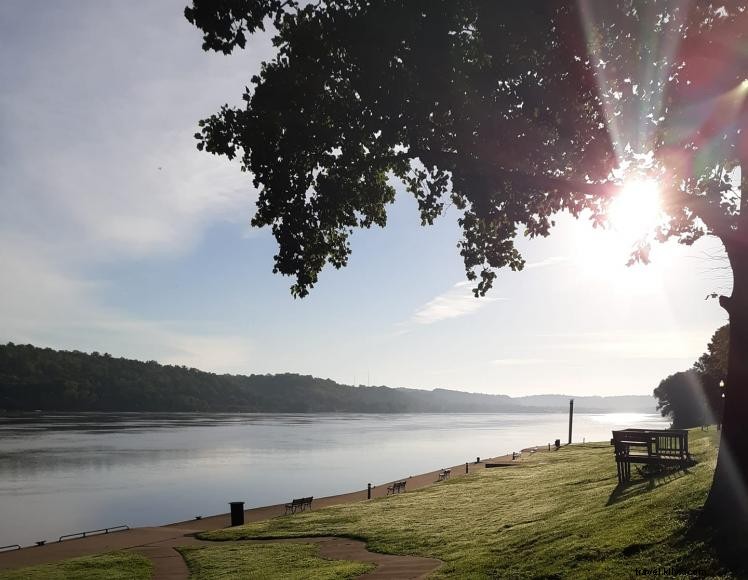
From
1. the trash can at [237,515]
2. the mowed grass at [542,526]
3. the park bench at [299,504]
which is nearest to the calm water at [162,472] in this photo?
the park bench at [299,504]

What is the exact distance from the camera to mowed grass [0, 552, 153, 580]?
17969mm

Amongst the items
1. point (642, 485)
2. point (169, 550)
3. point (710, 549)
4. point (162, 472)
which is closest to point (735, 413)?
point (710, 549)

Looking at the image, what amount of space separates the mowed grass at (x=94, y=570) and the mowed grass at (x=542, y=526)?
436 centimetres

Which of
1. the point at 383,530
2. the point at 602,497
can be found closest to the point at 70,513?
the point at 383,530

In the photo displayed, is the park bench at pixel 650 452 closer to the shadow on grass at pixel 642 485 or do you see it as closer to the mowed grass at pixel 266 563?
the shadow on grass at pixel 642 485

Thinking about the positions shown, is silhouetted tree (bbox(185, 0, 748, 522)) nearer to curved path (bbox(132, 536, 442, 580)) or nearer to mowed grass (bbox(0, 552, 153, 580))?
curved path (bbox(132, 536, 442, 580))

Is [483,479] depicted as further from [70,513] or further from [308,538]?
[70,513]

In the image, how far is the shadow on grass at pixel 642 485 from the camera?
56.6 feet

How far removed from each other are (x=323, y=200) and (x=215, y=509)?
39.9 metres

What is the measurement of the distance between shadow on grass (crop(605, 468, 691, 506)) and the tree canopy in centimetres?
656

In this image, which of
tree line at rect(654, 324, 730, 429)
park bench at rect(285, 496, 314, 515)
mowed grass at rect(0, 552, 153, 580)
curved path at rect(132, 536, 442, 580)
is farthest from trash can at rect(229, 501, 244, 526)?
tree line at rect(654, 324, 730, 429)

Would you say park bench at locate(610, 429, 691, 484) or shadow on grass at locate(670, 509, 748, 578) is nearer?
shadow on grass at locate(670, 509, 748, 578)

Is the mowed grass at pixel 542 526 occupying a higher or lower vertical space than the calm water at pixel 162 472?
higher

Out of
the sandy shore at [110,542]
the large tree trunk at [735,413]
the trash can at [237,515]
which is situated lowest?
the sandy shore at [110,542]
